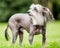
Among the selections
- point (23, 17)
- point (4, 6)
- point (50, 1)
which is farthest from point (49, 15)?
point (50, 1)

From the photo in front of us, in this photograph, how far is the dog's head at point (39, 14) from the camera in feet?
35.9

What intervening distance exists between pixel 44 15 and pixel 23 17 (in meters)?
0.76

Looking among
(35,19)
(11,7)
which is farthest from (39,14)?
(11,7)

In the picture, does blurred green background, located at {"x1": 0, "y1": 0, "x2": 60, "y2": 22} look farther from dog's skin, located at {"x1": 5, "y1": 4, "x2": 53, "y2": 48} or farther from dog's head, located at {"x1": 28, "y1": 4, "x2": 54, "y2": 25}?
dog's head, located at {"x1": 28, "y1": 4, "x2": 54, "y2": 25}

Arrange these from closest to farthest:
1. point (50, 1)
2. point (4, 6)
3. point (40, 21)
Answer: point (40, 21) → point (4, 6) → point (50, 1)

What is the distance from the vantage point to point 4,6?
3691 centimetres

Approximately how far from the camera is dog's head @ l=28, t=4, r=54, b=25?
1095 centimetres

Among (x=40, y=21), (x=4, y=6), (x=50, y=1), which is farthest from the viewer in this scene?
(x=50, y=1)

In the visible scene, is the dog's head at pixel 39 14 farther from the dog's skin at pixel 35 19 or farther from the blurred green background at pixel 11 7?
the blurred green background at pixel 11 7

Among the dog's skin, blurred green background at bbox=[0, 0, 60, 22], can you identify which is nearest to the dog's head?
the dog's skin

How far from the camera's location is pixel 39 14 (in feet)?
35.9

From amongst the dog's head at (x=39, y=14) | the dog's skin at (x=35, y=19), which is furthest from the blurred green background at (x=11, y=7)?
the dog's head at (x=39, y=14)

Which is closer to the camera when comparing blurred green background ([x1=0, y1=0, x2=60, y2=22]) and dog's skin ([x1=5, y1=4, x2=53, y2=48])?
dog's skin ([x1=5, y1=4, x2=53, y2=48])

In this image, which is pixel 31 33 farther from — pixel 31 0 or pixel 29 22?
pixel 31 0
